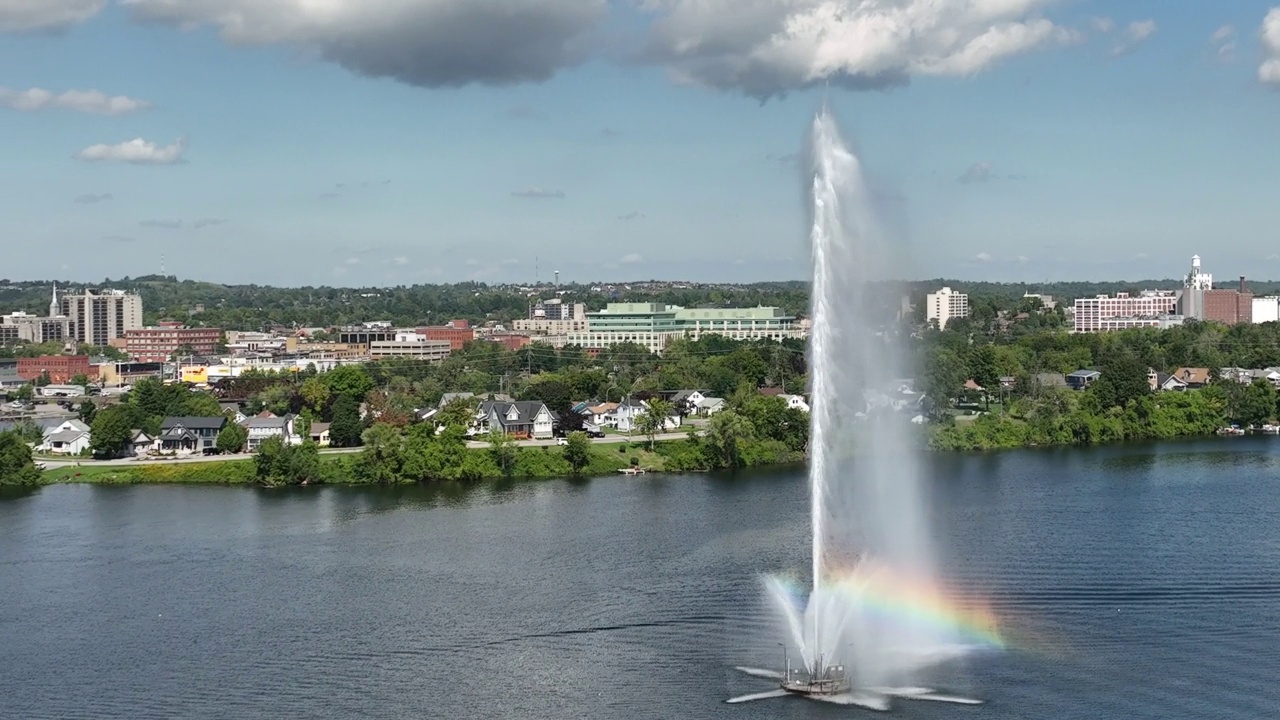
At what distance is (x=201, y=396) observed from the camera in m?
52.3

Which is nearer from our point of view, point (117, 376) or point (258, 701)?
point (258, 701)

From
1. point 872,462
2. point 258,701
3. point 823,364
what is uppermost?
point 823,364

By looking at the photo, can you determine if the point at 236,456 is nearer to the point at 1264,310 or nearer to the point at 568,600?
the point at 568,600

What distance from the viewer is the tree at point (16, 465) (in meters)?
38.9

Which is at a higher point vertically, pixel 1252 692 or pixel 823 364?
pixel 823 364

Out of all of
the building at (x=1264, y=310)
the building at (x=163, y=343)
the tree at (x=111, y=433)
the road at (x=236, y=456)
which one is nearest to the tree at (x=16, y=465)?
the road at (x=236, y=456)

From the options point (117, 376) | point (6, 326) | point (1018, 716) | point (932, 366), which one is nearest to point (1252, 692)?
point (1018, 716)

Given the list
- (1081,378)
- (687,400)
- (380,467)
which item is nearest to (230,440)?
(380,467)

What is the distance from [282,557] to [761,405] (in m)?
20.9

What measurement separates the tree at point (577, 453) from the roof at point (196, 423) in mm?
13074

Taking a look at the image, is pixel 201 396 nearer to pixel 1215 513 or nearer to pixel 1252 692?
pixel 1215 513

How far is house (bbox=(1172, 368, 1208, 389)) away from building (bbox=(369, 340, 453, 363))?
50929 millimetres

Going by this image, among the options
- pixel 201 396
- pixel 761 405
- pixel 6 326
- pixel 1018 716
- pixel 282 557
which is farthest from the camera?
pixel 6 326

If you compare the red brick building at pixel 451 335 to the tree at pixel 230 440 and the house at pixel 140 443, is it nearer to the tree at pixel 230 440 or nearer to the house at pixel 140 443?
the house at pixel 140 443
